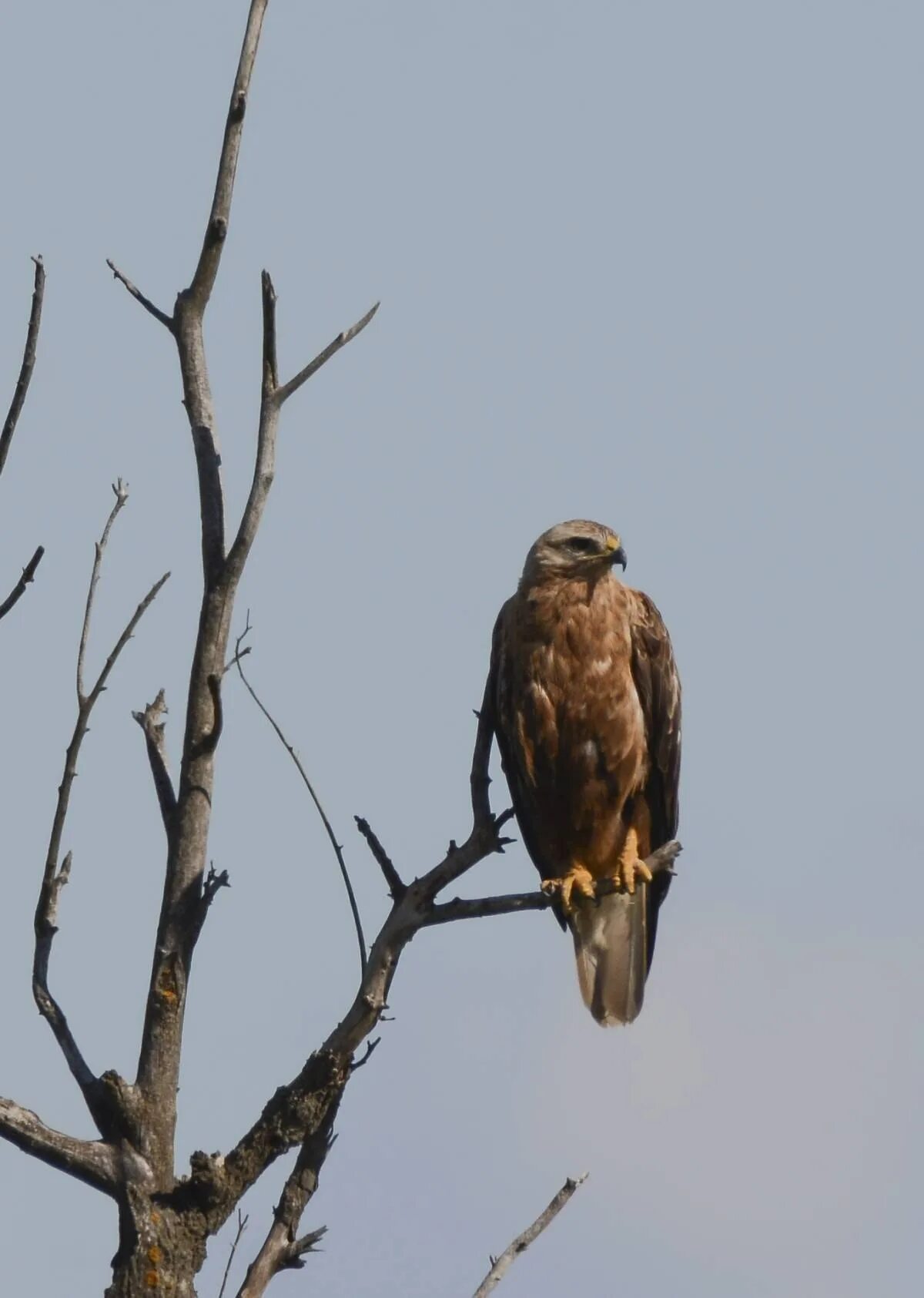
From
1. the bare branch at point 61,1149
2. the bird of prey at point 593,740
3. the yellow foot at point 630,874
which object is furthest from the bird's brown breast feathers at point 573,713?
the bare branch at point 61,1149

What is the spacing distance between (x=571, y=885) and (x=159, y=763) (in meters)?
2.69

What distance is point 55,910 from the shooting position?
14.4 ft

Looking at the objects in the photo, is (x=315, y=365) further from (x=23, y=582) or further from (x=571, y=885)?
(x=571, y=885)

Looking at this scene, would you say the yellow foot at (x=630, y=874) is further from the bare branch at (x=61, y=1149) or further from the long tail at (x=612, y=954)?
the bare branch at (x=61, y=1149)

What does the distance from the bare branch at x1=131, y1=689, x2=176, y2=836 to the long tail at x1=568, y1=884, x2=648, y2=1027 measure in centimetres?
281

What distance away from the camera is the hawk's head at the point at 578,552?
7.09 m

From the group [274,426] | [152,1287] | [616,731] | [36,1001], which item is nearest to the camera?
[152,1287]

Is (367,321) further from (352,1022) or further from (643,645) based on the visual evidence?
(643,645)

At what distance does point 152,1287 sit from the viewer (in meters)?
4.12

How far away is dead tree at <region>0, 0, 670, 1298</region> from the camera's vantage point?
4.22 m

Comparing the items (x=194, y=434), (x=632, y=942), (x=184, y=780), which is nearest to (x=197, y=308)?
(x=194, y=434)

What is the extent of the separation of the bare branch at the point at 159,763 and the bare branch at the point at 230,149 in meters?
1.32

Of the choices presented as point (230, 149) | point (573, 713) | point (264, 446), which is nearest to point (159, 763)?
point (264, 446)

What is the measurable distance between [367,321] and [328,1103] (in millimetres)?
2286
